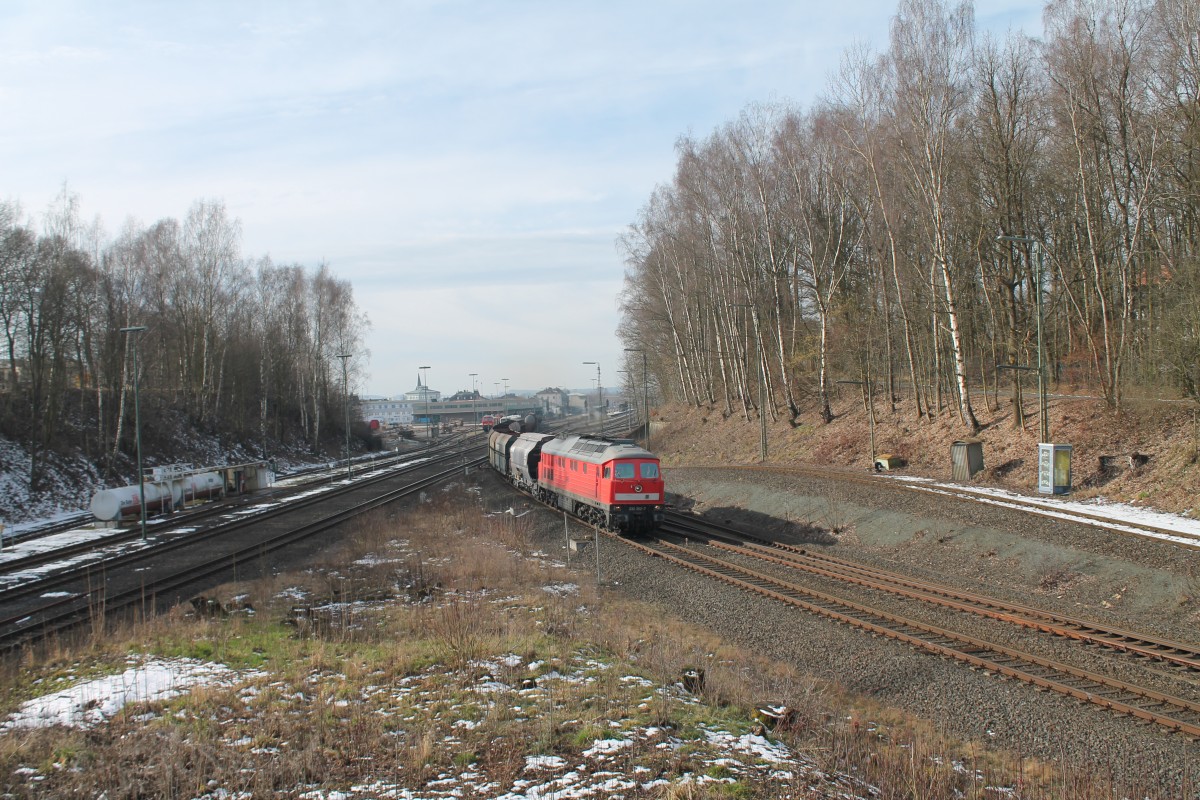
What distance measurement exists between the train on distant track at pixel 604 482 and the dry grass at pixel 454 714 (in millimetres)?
9031

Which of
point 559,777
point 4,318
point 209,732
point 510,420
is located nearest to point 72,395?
point 4,318

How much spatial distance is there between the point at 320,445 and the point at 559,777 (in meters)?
66.8

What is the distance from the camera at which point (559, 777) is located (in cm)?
701

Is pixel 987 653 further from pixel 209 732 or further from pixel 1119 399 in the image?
pixel 1119 399

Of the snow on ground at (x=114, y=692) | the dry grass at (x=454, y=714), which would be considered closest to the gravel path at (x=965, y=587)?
the dry grass at (x=454, y=714)

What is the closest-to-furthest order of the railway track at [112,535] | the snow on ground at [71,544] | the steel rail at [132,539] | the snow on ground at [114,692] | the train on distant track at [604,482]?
the snow on ground at [114,692] < the steel rail at [132,539] < the snow on ground at [71,544] < the railway track at [112,535] < the train on distant track at [604,482]

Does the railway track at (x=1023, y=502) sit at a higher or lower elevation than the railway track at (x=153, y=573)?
higher

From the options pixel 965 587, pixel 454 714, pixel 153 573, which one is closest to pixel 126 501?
pixel 153 573

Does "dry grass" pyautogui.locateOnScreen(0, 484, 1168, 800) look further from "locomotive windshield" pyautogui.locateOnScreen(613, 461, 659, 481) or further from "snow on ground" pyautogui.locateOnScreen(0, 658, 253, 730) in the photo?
"locomotive windshield" pyautogui.locateOnScreen(613, 461, 659, 481)

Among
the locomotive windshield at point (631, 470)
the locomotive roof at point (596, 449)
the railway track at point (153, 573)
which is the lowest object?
the railway track at point (153, 573)

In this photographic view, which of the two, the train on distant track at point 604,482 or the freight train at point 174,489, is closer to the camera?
the train on distant track at point 604,482

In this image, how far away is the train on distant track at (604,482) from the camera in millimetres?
24516

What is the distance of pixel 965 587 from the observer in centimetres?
1623

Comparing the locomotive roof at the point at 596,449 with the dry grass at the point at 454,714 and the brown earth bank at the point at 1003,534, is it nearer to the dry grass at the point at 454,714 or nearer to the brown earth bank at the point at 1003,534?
the brown earth bank at the point at 1003,534
